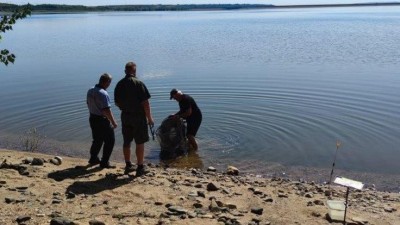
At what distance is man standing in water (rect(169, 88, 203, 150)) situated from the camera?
11.6m

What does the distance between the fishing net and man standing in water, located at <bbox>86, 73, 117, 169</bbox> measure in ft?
7.74

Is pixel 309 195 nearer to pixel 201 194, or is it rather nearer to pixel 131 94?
pixel 201 194

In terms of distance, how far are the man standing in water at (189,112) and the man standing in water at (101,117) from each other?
234 centimetres

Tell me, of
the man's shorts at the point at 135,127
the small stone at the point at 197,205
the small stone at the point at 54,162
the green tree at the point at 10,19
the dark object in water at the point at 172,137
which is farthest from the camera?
the dark object in water at the point at 172,137

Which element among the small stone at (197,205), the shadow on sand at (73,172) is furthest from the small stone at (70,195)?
the small stone at (197,205)

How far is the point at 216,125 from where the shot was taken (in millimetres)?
15070

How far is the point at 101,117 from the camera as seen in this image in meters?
9.47

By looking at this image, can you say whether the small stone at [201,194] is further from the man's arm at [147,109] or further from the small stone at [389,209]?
the small stone at [389,209]

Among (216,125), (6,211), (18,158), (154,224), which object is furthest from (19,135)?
(154,224)

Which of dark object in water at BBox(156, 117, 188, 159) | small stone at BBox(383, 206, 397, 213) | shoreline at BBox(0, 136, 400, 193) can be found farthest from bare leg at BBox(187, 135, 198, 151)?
small stone at BBox(383, 206, 397, 213)

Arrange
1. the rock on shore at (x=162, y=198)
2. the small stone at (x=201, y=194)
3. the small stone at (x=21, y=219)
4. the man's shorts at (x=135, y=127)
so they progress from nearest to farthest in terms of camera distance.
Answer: the small stone at (x=21, y=219), the rock on shore at (x=162, y=198), the small stone at (x=201, y=194), the man's shorts at (x=135, y=127)

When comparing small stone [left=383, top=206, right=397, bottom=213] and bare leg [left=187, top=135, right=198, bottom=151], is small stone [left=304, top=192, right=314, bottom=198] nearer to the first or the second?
small stone [left=383, top=206, right=397, bottom=213]

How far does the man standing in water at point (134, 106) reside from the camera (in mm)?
8812

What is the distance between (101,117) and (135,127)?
2.69 ft
